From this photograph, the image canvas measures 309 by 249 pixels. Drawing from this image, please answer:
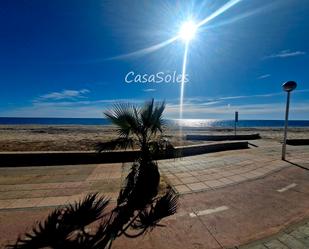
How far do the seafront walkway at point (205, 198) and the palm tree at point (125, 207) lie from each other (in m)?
0.24

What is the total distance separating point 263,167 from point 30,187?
673 cm

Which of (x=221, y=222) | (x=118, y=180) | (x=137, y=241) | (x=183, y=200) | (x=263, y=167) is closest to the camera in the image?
(x=137, y=241)

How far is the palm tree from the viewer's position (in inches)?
111

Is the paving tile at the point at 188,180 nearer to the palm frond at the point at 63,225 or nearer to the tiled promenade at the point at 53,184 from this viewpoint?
the tiled promenade at the point at 53,184

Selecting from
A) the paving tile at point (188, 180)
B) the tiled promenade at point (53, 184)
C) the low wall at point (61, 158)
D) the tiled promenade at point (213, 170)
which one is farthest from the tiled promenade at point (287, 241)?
the low wall at point (61, 158)

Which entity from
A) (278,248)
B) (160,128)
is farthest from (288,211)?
(160,128)

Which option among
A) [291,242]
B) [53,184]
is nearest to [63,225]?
[53,184]

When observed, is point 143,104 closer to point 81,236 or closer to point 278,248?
point 81,236

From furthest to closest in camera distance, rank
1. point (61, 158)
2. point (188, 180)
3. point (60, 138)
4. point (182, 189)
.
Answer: point (60, 138) → point (61, 158) → point (188, 180) → point (182, 189)

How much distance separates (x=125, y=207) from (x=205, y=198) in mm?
1635

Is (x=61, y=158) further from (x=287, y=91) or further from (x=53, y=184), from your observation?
(x=287, y=91)

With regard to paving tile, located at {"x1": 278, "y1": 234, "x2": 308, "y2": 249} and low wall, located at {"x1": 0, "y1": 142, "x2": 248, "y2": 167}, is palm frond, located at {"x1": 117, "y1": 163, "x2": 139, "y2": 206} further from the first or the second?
paving tile, located at {"x1": 278, "y1": 234, "x2": 308, "y2": 249}

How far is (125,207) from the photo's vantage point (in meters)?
3.79

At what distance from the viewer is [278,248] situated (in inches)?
99.8
